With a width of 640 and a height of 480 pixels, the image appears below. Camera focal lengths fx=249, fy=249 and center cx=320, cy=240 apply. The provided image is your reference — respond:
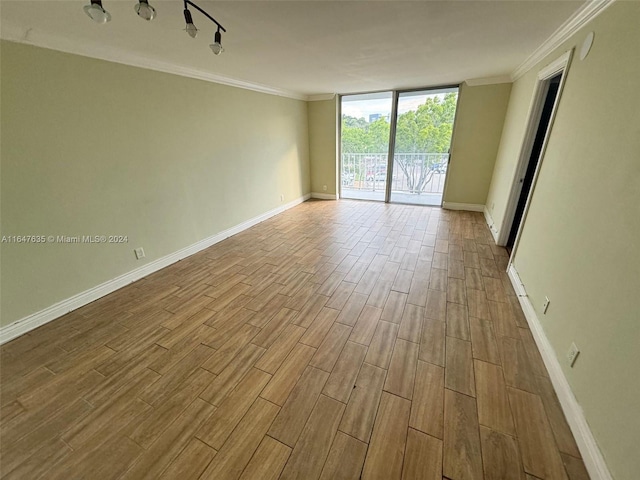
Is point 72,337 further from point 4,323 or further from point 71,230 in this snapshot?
point 71,230

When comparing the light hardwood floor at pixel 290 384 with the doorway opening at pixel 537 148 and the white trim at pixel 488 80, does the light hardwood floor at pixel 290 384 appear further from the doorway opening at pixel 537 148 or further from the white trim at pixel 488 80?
the white trim at pixel 488 80

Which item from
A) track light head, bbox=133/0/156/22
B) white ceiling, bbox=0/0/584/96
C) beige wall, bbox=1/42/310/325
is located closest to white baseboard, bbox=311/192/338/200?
beige wall, bbox=1/42/310/325

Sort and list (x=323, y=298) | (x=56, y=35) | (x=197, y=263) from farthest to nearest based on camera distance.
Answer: (x=197, y=263), (x=323, y=298), (x=56, y=35)

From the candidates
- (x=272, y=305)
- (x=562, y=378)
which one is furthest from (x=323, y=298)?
(x=562, y=378)

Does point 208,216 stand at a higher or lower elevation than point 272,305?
higher

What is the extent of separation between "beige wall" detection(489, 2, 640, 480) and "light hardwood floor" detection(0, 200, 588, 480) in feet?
0.92

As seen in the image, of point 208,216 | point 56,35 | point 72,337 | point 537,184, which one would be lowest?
point 72,337

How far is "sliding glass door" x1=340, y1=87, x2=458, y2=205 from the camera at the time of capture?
4.69m

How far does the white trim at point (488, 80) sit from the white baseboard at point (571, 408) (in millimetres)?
3701

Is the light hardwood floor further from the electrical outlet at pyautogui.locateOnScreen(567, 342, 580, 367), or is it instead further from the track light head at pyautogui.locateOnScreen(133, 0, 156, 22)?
the track light head at pyautogui.locateOnScreen(133, 0, 156, 22)

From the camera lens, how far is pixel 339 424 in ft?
4.35

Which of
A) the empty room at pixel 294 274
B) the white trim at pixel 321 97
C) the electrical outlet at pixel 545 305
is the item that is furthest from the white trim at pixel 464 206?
the electrical outlet at pixel 545 305

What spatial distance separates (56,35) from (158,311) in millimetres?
2252

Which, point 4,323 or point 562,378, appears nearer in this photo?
point 562,378
